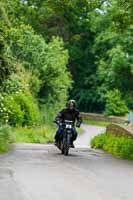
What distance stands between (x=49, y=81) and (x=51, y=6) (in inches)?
1036

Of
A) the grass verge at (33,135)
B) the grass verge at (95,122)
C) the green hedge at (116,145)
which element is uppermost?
the green hedge at (116,145)

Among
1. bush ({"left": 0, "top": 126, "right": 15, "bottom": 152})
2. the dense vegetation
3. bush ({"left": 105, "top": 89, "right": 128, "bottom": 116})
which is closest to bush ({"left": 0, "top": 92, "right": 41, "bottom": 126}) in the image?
the dense vegetation

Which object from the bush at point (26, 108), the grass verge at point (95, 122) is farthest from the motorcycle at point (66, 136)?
the grass verge at point (95, 122)

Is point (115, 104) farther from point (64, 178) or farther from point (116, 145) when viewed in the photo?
point (64, 178)

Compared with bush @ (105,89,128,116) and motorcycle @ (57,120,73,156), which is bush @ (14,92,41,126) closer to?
motorcycle @ (57,120,73,156)

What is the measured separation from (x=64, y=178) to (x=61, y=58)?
35.4 meters

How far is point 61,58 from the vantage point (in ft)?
160

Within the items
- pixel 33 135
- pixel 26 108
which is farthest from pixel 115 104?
pixel 33 135

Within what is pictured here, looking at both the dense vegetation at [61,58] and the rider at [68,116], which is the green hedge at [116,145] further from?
the dense vegetation at [61,58]

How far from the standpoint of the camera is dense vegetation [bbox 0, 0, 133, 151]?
23.2m

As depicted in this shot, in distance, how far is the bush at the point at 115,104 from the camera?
6681cm

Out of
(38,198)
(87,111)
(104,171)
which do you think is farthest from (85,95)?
(38,198)

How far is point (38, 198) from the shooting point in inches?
426

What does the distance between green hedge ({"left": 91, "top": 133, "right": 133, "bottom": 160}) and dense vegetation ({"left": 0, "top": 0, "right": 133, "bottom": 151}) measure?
13.3ft
